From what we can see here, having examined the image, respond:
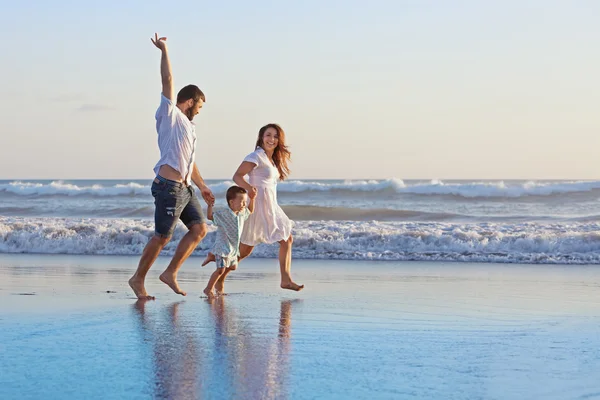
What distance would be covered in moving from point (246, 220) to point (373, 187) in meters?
31.4

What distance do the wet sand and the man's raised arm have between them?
5.58 feet

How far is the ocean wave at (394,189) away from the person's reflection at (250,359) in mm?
30258

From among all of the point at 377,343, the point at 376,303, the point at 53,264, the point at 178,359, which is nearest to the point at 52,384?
the point at 178,359

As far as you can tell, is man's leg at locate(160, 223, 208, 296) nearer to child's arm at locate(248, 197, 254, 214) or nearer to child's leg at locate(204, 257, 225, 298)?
child's leg at locate(204, 257, 225, 298)

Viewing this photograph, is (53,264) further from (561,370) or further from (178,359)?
(561,370)

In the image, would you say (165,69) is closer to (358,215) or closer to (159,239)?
(159,239)

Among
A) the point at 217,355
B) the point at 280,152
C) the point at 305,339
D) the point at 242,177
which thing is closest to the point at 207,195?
the point at 242,177

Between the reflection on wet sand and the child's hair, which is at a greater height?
the child's hair

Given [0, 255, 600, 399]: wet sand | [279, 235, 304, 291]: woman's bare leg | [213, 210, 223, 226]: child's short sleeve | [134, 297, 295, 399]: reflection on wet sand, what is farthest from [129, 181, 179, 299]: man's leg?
[279, 235, 304, 291]: woman's bare leg

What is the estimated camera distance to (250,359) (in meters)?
4.44

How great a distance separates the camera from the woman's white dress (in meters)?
7.66

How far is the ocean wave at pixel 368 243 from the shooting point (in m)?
11.7

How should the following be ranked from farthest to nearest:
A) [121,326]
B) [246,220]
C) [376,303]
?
[246,220] → [376,303] → [121,326]

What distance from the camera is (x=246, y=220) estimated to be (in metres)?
7.68
